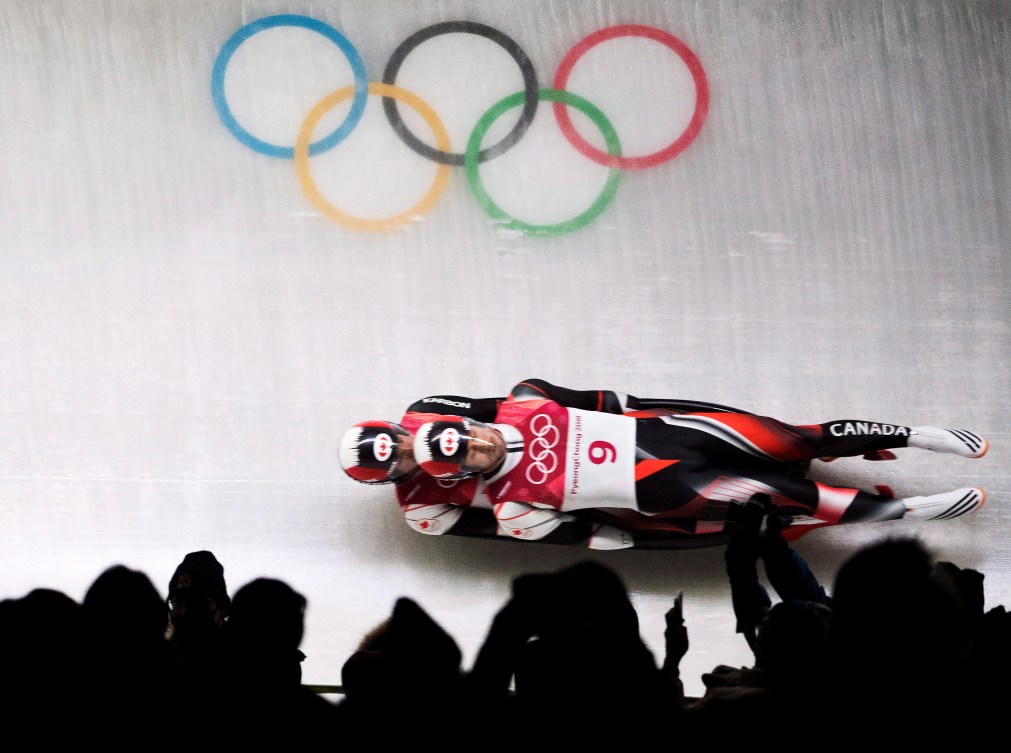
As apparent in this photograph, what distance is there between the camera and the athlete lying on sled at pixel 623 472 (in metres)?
3.14

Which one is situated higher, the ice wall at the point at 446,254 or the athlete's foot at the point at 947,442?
the ice wall at the point at 446,254

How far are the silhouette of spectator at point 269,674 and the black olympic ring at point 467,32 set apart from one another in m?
2.45

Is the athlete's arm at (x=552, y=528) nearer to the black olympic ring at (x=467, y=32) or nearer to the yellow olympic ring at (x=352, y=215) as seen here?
the yellow olympic ring at (x=352, y=215)

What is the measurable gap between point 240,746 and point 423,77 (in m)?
3.10

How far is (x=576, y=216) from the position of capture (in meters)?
3.95

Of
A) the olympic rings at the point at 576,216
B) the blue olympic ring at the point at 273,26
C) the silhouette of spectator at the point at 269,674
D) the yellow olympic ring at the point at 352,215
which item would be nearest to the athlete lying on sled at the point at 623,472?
A: the olympic rings at the point at 576,216

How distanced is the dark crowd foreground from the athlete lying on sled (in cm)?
129

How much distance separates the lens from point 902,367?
3775mm

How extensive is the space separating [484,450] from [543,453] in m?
0.23

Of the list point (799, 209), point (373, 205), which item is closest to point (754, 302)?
point (799, 209)

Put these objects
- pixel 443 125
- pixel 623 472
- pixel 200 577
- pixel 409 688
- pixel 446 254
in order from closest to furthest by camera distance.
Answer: pixel 409 688 < pixel 200 577 < pixel 623 472 < pixel 446 254 < pixel 443 125

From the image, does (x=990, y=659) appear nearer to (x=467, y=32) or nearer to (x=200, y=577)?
(x=200, y=577)

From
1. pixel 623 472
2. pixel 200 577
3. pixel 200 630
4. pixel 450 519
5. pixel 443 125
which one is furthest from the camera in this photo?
pixel 443 125

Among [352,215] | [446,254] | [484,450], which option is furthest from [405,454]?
[352,215]
